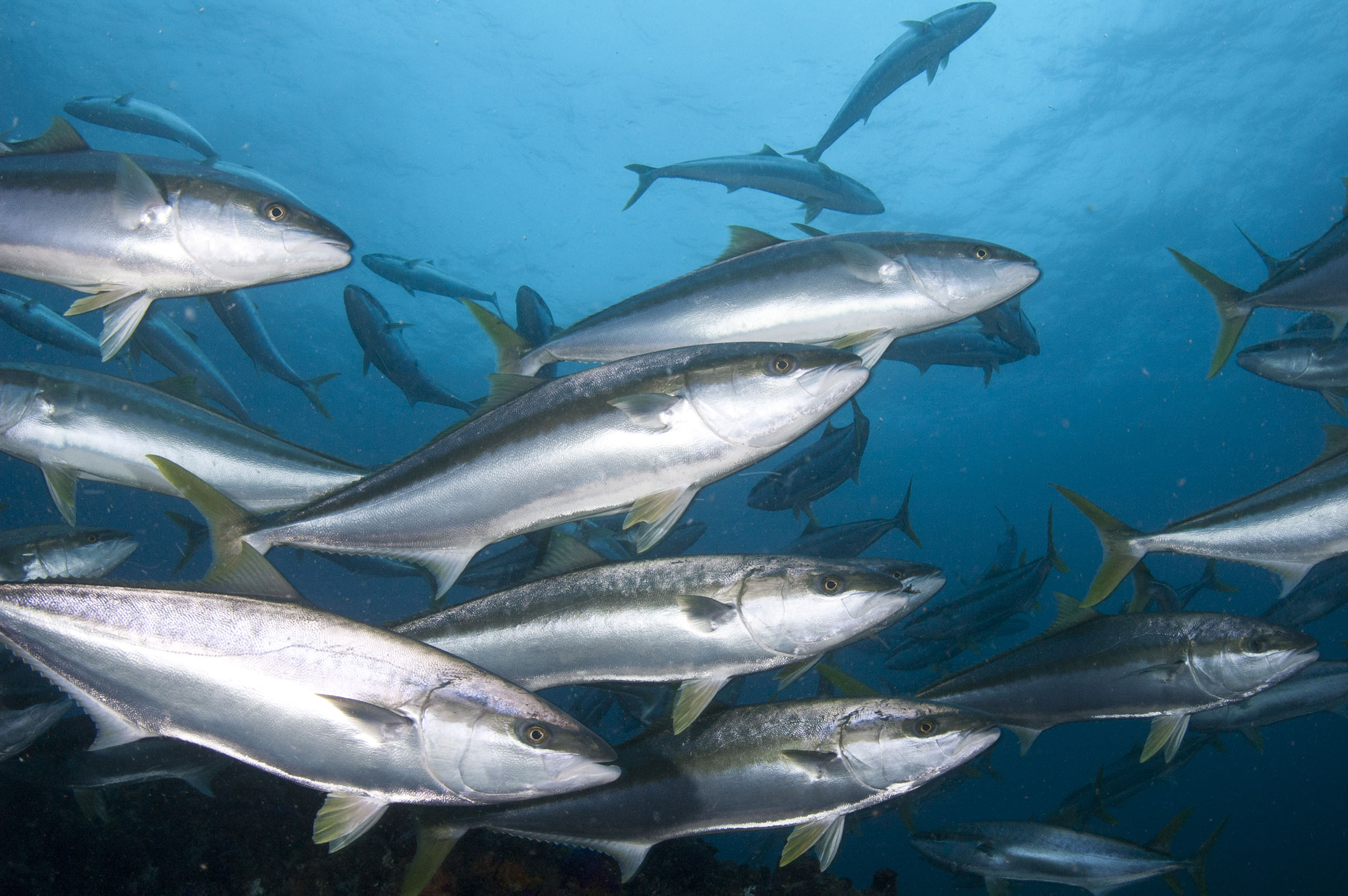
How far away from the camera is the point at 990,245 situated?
9.32 ft

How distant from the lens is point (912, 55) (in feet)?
24.0

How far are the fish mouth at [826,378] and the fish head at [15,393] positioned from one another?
3854 millimetres

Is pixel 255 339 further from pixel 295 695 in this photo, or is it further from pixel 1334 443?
pixel 1334 443

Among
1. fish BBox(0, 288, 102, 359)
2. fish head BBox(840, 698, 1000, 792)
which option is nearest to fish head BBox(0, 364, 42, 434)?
fish BBox(0, 288, 102, 359)

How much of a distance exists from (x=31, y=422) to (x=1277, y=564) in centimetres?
675

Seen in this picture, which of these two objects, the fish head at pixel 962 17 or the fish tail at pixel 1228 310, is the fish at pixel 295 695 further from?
the fish head at pixel 962 17

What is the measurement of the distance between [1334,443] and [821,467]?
393cm

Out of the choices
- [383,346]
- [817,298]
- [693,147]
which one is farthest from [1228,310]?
[693,147]

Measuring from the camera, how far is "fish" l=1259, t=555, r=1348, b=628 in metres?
6.46

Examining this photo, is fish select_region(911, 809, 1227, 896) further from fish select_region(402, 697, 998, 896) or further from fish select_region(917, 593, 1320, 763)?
fish select_region(402, 697, 998, 896)

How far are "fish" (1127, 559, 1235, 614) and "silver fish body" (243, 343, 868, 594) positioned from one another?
283 centimetres

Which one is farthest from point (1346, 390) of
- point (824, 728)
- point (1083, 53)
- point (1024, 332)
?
point (1083, 53)

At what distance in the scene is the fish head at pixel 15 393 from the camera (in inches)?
115

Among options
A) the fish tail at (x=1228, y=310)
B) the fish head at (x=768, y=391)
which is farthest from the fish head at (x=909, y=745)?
the fish tail at (x=1228, y=310)
